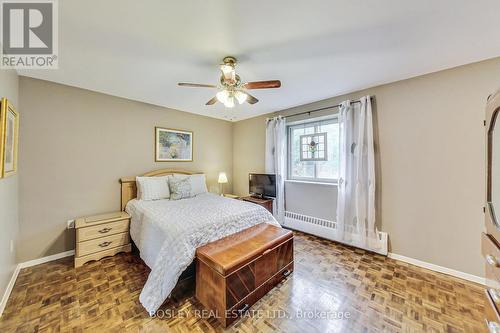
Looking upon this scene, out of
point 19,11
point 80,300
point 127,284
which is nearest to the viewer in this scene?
point 19,11

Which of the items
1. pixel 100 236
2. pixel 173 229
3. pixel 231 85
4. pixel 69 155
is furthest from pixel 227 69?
pixel 100 236

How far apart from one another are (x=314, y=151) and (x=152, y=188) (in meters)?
2.86

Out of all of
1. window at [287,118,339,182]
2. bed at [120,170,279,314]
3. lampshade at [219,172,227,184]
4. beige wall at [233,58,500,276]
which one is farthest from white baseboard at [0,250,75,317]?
beige wall at [233,58,500,276]

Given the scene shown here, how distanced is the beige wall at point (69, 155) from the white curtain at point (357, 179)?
128 inches

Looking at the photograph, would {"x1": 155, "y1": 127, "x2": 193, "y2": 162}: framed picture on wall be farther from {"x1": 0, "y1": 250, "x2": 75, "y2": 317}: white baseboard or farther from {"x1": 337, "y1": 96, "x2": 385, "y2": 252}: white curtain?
{"x1": 337, "y1": 96, "x2": 385, "y2": 252}: white curtain

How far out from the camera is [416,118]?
2.38 metres

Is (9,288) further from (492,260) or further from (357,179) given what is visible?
(357,179)

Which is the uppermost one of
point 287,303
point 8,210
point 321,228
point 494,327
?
point 8,210

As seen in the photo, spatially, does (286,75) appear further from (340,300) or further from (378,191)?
(340,300)

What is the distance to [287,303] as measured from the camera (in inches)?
69.9

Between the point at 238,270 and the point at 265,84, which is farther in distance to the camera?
the point at 265,84

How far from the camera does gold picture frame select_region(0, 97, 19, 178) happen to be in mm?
1544

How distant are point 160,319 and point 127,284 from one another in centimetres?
74

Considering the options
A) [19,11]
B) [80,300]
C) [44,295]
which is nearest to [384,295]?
[80,300]
